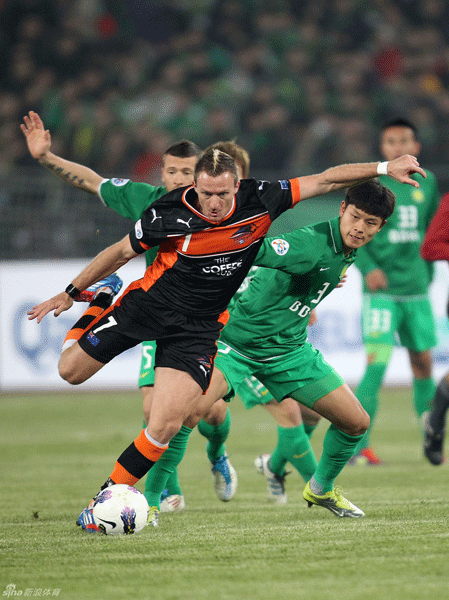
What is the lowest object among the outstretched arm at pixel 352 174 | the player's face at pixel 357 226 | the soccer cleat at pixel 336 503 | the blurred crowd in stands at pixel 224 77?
the soccer cleat at pixel 336 503

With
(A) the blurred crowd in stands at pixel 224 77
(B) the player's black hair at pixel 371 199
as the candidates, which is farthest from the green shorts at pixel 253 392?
(A) the blurred crowd in stands at pixel 224 77

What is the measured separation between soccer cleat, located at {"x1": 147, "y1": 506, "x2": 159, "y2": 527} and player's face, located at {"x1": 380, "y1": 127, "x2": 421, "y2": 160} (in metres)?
3.71

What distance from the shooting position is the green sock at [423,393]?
7023 millimetres

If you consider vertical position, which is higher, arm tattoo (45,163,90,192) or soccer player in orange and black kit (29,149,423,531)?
arm tattoo (45,163,90,192)

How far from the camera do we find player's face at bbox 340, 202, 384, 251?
4.28 metres

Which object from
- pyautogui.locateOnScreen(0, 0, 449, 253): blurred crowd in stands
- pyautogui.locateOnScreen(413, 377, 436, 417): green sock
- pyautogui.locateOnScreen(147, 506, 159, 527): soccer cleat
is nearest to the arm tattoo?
pyautogui.locateOnScreen(147, 506, 159, 527): soccer cleat

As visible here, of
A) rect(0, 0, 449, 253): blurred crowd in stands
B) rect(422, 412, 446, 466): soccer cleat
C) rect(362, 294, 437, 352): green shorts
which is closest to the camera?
rect(422, 412, 446, 466): soccer cleat

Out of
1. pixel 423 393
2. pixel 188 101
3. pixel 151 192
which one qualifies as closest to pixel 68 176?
pixel 151 192

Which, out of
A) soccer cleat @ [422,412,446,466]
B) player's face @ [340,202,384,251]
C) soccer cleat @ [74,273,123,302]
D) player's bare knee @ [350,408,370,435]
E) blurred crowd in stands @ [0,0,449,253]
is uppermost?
blurred crowd in stands @ [0,0,449,253]

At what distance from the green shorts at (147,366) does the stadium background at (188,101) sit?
612 centimetres

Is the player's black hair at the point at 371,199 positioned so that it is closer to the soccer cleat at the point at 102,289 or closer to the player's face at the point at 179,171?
the player's face at the point at 179,171

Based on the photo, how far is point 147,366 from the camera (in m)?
4.91

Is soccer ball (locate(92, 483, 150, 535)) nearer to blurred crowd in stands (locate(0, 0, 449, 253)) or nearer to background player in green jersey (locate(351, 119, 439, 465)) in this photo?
background player in green jersey (locate(351, 119, 439, 465))

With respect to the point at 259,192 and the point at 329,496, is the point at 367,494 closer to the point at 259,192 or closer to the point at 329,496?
the point at 329,496
